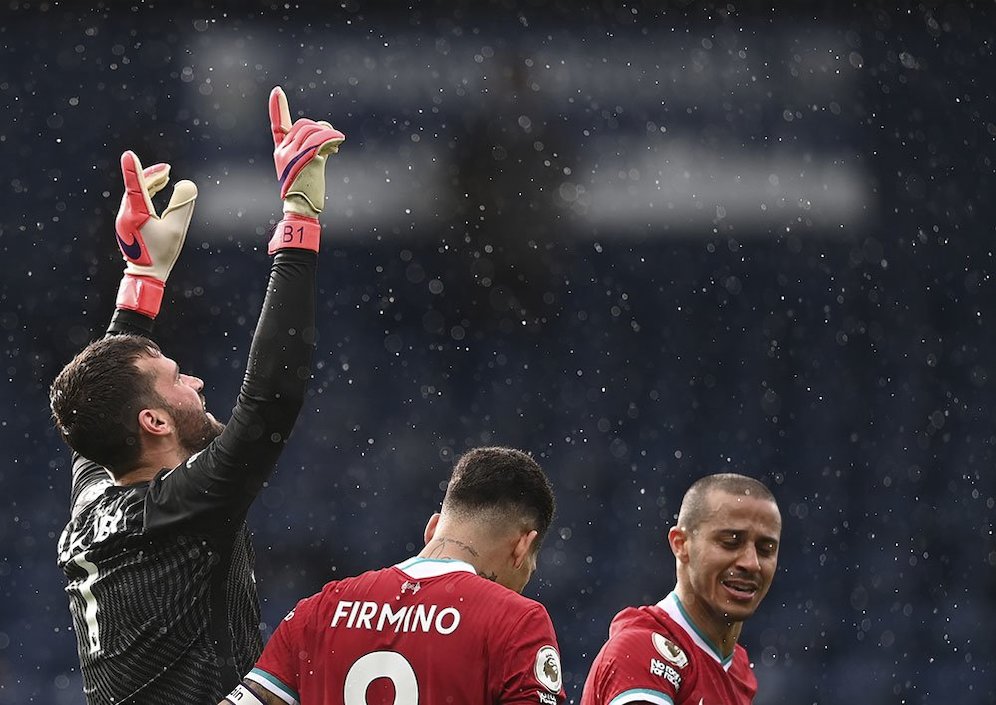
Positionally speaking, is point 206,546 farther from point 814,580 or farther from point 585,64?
point 585,64

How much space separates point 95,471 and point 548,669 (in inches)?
52.2

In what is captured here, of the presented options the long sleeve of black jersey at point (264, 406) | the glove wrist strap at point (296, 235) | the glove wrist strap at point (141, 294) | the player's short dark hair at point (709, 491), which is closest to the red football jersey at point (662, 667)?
the player's short dark hair at point (709, 491)

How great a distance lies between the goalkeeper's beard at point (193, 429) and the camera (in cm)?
293

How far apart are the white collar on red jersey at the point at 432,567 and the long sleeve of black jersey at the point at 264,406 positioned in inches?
13.5

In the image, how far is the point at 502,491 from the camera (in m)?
2.72

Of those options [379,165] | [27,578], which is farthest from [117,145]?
[27,578]

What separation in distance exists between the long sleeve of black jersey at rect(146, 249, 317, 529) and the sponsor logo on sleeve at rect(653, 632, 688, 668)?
1.21 m

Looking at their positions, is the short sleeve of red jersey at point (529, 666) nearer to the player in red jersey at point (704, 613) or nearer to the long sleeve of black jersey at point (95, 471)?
the player in red jersey at point (704, 613)

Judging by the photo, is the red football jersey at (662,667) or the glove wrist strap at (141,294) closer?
the red football jersey at (662,667)

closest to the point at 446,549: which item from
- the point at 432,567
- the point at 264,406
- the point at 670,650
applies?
the point at 432,567

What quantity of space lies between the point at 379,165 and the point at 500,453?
27.0ft

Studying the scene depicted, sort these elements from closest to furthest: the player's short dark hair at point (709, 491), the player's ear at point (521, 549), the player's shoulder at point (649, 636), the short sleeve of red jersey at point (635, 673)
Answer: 1. the player's ear at point (521, 549)
2. the short sleeve of red jersey at point (635, 673)
3. the player's shoulder at point (649, 636)
4. the player's short dark hair at point (709, 491)

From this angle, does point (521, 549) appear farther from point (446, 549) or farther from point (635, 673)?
point (635, 673)

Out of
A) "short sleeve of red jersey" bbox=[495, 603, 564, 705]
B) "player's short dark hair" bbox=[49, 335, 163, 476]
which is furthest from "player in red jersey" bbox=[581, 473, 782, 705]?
"player's short dark hair" bbox=[49, 335, 163, 476]
